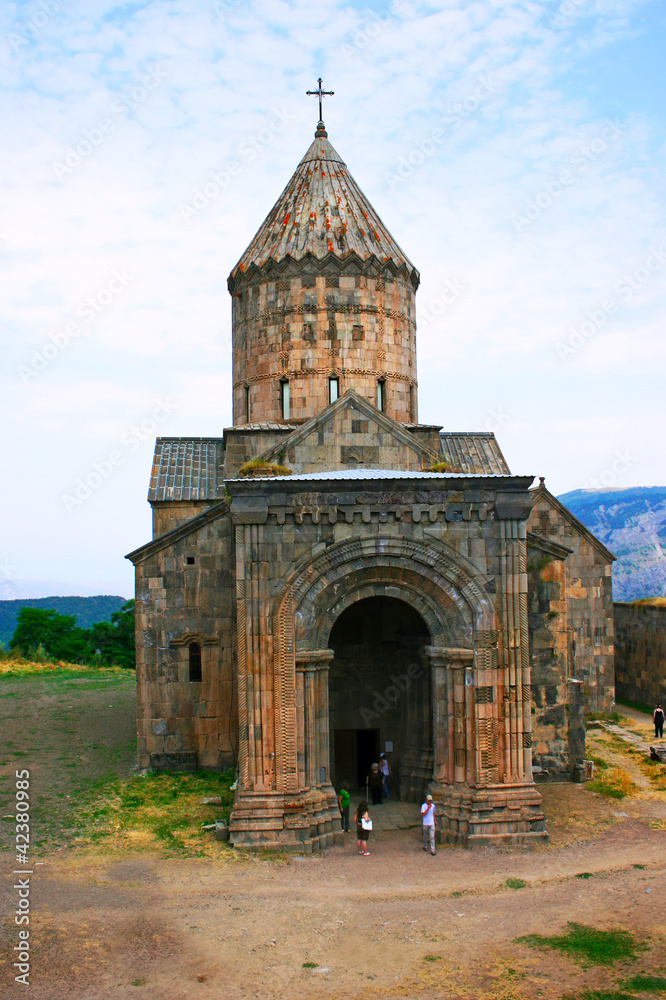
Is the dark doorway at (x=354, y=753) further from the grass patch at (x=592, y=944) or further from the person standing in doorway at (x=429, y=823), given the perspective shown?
the grass patch at (x=592, y=944)

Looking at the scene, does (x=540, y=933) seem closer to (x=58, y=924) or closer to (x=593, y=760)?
(x=58, y=924)

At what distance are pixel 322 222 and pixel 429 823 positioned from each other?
37.5 ft

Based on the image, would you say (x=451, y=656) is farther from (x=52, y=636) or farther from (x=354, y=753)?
(x=52, y=636)

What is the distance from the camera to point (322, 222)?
17062 millimetres

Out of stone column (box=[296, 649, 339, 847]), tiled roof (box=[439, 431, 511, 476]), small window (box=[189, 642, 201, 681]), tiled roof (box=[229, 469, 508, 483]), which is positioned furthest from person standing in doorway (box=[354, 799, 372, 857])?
tiled roof (box=[439, 431, 511, 476])

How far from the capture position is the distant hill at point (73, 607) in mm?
103250

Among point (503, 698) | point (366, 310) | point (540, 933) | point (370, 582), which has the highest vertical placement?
point (366, 310)

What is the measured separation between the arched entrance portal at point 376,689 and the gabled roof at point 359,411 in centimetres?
253

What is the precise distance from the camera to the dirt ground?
7.59 m

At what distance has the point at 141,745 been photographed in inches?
579

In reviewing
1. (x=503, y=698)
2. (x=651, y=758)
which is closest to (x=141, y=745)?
(x=503, y=698)

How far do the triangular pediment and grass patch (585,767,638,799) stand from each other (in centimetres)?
578

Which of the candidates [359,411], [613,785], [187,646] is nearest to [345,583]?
[359,411]

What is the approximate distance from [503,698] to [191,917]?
187 inches
